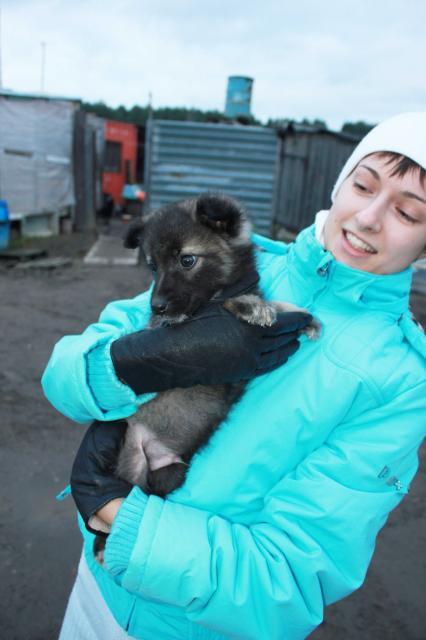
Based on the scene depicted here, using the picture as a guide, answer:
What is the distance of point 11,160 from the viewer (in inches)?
421

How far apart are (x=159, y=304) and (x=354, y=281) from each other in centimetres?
77

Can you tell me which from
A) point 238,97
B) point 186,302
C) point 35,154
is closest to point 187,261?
point 186,302

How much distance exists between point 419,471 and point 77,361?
3848 millimetres

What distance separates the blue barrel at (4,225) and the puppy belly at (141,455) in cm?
893

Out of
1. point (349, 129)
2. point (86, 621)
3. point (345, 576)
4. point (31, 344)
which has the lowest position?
point (31, 344)

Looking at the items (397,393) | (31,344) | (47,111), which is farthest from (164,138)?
(397,393)

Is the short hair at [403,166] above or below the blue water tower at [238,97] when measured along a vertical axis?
below

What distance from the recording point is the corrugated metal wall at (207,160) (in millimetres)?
11320

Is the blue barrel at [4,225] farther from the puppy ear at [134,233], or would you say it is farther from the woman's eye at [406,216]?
the woman's eye at [406,216]

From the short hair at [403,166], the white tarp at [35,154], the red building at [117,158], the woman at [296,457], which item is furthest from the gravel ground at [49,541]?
the red building at [117,158]

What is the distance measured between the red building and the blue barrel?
6.33 m

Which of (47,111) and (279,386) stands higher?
(47,111)

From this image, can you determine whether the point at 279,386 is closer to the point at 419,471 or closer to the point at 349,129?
the point at 419,471

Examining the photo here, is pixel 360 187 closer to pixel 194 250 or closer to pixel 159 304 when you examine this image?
pixel 194 250
